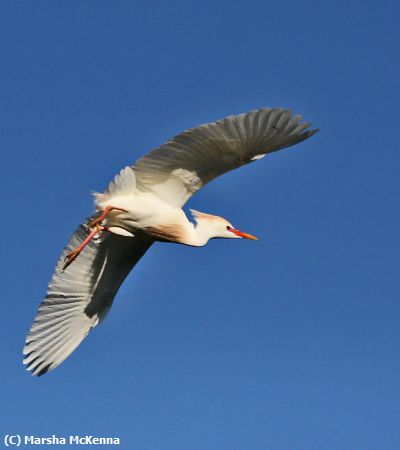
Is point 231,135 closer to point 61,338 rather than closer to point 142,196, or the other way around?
point 142,196

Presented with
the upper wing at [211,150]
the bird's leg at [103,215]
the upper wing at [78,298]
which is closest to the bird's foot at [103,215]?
the bird's leg at [103,215]

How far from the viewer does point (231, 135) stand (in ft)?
35.0

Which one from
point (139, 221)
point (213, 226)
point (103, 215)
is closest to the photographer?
point (103, 215)

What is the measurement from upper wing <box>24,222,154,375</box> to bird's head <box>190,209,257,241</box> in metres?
0.84

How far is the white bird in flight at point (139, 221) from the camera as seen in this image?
35.0 ft

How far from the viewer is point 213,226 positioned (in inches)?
494

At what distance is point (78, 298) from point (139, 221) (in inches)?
83.1

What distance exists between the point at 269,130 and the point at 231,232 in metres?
2.57

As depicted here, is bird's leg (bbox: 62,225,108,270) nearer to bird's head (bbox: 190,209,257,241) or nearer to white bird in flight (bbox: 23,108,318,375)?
white bird in flight (bbox: 23,108,318,375)

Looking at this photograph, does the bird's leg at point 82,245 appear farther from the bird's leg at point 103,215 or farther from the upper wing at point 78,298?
the upper wing at point 78,298

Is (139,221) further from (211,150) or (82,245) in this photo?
(211,150)

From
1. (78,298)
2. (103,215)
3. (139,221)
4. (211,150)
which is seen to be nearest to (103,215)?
(103,215)

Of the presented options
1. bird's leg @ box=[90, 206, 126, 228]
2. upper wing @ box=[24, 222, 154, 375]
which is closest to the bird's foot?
bird's leg @ box=[90, 206, 126, 228]

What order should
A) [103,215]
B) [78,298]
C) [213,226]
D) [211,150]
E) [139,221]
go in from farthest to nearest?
[78,298]
[213,226]
[139,221]
[103,215]
[211,150]
